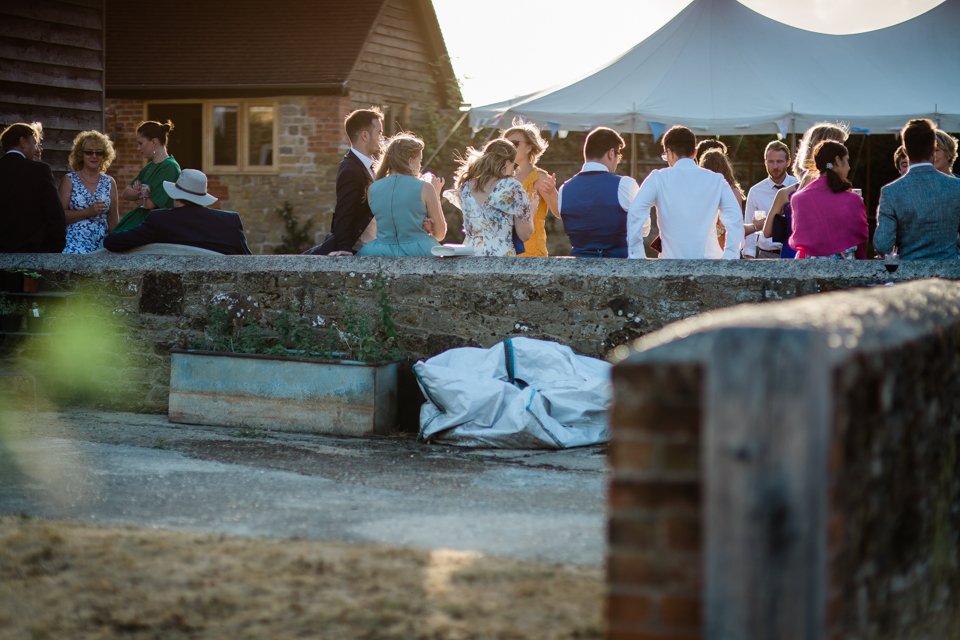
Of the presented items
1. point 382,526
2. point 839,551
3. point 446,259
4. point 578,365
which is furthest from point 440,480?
point 839,551

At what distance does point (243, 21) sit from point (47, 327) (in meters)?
16.7

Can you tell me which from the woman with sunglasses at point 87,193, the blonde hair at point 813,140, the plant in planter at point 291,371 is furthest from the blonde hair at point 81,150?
the blonde hair at point 813,140

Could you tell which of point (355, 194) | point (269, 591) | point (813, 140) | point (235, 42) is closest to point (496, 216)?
point (355, 194)

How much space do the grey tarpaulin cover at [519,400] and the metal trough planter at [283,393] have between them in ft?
0.91

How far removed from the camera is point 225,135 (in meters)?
22.6

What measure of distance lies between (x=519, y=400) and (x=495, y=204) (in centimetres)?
148

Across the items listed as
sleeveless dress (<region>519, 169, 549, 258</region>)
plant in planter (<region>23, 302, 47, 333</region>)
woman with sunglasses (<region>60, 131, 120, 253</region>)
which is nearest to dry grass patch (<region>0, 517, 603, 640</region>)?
plant in planter (<region>23, 302, 47, 333</region>)

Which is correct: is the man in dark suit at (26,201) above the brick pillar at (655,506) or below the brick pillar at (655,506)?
above

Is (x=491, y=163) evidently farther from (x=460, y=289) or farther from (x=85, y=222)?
(x=85, y=222)

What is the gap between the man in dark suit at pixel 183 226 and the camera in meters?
8.18

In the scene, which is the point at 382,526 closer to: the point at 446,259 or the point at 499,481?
the point at 499,481

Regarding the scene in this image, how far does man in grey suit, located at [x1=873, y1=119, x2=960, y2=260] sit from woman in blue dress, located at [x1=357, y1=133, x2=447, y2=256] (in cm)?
263

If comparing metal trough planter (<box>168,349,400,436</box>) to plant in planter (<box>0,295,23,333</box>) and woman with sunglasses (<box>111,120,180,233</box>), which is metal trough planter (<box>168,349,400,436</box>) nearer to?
plant in planter (<box>0,295,23,333</box>)

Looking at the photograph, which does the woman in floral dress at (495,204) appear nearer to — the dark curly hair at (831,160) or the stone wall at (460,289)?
the stone wall at (460,289)
